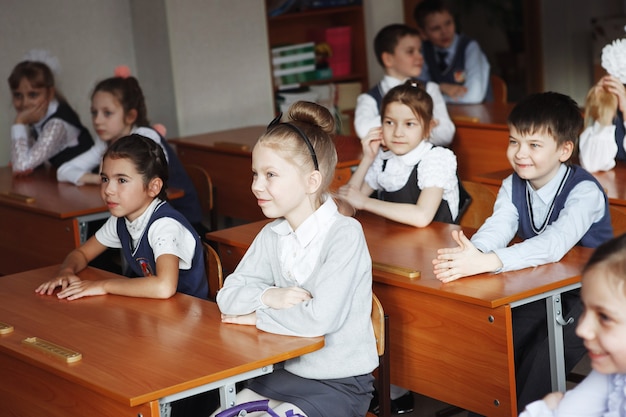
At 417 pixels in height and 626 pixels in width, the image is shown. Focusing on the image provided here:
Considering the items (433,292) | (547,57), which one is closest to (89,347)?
(433,292)

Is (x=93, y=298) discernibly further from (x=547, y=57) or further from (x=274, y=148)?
(x=547, y=57)

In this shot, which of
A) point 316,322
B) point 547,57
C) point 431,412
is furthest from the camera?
point 547,57

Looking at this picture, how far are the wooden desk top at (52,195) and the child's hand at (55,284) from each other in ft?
2.89

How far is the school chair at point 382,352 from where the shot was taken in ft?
7.20

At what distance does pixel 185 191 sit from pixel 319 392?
1.91 metres

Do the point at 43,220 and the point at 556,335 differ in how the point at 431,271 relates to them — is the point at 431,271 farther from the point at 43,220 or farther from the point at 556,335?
the point at 43,220

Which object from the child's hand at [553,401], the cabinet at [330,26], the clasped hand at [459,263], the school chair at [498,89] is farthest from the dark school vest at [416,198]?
the cabinet at [330,26]

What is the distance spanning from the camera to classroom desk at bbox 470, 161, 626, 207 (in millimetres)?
3051

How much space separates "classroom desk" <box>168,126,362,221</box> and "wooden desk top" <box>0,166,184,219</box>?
67cm

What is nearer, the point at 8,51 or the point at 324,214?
the point at 324,214

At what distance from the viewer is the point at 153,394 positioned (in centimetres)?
177

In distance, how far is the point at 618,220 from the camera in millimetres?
2789

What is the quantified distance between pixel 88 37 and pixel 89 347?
150 inches

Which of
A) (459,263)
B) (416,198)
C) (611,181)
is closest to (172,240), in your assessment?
(459,263)
